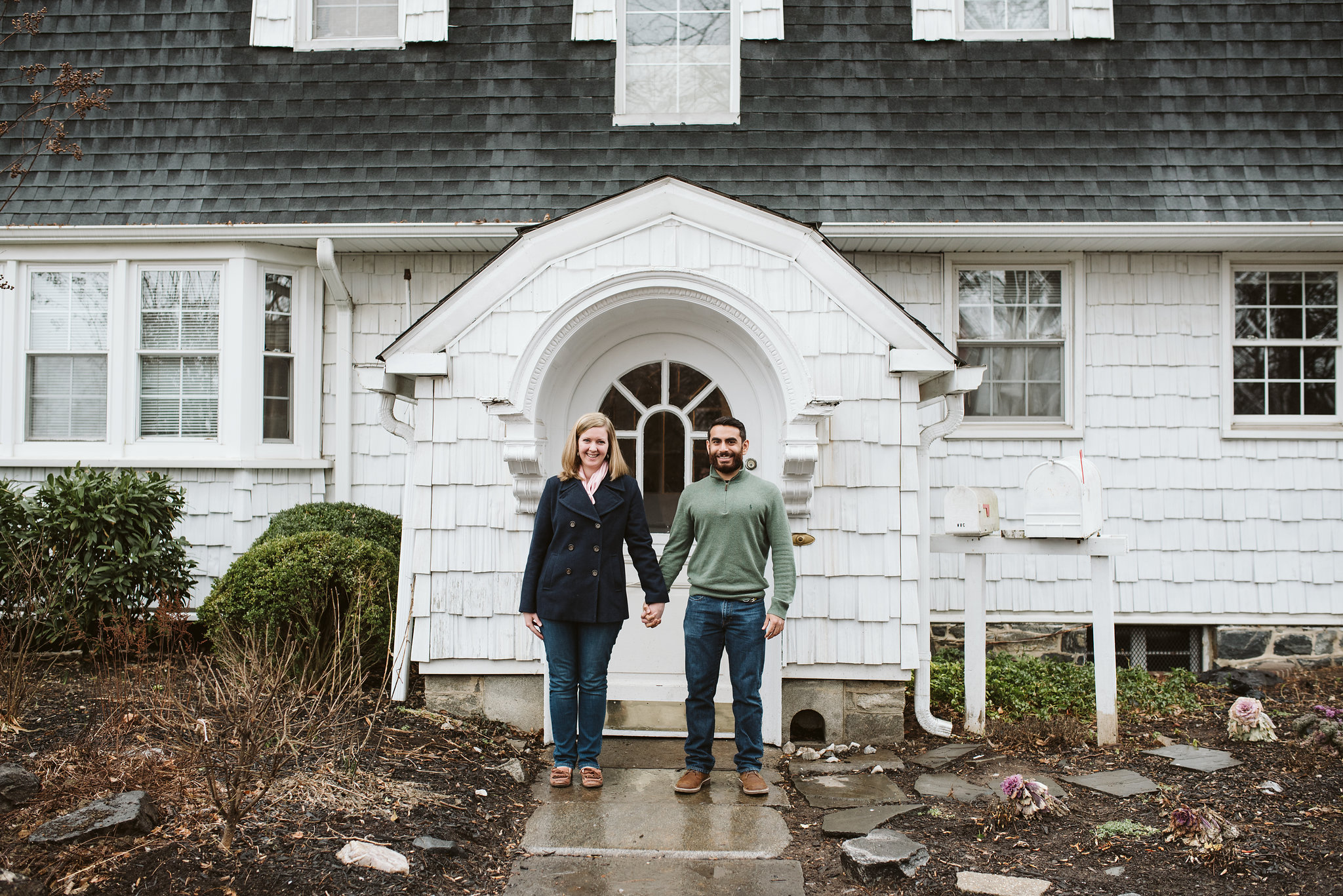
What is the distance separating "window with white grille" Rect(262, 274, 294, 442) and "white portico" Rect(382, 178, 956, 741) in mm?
2309

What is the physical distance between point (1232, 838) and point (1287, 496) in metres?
4.20

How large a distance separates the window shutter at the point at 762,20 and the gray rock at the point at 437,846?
6.16 m

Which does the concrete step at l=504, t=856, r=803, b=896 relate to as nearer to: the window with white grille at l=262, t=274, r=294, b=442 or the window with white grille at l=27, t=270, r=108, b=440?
the window with white grille at l=262, t=274, r=294, b=442

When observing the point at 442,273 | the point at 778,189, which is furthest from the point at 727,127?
the point at 442,273

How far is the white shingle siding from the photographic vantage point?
711cm

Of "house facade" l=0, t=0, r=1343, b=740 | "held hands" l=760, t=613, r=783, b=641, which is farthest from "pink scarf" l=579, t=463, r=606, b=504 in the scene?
"house facade" l=0, t=0, r=1343, b=740

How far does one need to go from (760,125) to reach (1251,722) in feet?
16.7

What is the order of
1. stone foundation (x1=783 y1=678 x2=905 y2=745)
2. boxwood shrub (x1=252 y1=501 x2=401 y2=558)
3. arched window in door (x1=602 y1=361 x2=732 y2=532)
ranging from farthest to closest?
boxwood shrub (x1=252 y1=501 x2=401 y2=558) → arched window in door (x1=602 y1=361 x2=732 y2=532) → stone foundation (x1=783 y1=678 x2=905 y2=745)

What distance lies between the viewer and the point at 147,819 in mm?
3590

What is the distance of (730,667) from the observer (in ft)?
15.3

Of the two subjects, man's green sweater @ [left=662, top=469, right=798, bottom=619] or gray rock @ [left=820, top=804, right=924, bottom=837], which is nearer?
gray rock @ [left=820, top=804, right=924, bottom=837]

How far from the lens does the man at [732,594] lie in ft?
15.0

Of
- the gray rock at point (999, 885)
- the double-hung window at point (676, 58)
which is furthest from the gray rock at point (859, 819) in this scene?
the double-hung window at point (676, 58)

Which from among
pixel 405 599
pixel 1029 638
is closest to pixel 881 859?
pixel 405 599
